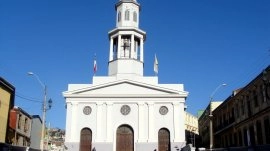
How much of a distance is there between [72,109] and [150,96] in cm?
953

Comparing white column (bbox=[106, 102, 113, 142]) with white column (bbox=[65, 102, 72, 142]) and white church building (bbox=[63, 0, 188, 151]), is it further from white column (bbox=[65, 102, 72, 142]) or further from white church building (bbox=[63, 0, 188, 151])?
white column (bbox=[65, 102, 72, 142])

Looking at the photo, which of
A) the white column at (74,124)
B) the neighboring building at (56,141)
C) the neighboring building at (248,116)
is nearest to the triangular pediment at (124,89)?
the white column at (74,124)

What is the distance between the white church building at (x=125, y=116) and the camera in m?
43.1

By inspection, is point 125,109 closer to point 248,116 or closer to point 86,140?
point 86,140

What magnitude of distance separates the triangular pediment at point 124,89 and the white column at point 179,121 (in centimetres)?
169

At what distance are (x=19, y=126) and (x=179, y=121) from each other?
18982mm

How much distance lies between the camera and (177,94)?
44.2 meters

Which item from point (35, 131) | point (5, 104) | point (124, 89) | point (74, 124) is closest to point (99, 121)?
point (74, 124)

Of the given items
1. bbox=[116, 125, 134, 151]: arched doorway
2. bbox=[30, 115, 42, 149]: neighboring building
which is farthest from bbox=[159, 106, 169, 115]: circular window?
bbox=[30, 115, 42, 149]: neighboring building

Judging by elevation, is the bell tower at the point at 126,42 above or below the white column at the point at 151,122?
above

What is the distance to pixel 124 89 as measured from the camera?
4491 centimetres

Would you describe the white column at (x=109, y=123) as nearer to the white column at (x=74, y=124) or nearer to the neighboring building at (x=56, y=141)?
the white column at (x=74, y=124)

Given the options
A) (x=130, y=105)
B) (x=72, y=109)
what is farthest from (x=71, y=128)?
(x=130, y=105)

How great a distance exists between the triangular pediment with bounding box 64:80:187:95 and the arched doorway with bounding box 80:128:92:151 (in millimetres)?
4573
